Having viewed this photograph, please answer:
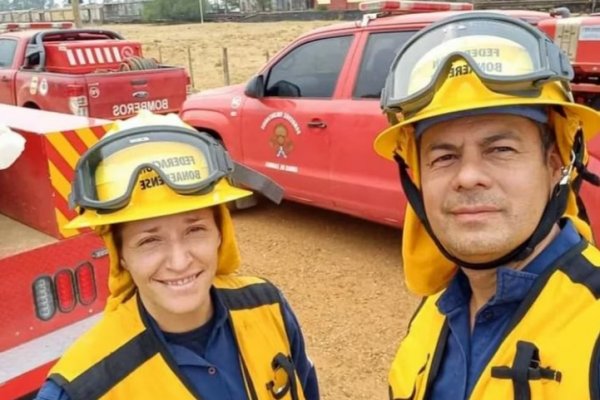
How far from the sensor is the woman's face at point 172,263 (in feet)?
6.38

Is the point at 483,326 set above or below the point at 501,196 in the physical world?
below

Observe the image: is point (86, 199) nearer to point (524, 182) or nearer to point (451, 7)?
point (524, 182)

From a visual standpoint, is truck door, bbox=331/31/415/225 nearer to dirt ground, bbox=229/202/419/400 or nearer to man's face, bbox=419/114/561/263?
dirt ground, bbox=229/202/419/400

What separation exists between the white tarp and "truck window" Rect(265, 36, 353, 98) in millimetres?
3441

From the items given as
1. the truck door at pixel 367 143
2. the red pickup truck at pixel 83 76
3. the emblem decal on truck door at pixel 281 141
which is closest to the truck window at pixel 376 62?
the truck door at pixel 367 143

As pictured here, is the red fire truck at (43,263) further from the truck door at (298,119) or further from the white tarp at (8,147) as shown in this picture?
the truck door at (298,119)

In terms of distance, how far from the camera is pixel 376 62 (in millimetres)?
5336

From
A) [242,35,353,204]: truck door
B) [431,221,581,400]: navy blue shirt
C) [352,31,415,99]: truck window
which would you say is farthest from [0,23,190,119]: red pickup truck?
[431,221,581,400]: navy blue shirt

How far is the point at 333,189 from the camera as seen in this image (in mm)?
5723

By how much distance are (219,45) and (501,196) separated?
3065cm

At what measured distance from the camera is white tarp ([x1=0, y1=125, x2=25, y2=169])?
101 inches

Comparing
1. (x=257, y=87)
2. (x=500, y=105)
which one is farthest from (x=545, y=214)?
(x=257, y=87)

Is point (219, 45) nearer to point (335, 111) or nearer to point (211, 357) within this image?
point (335, 111)

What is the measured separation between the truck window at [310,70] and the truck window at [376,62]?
261 mm
